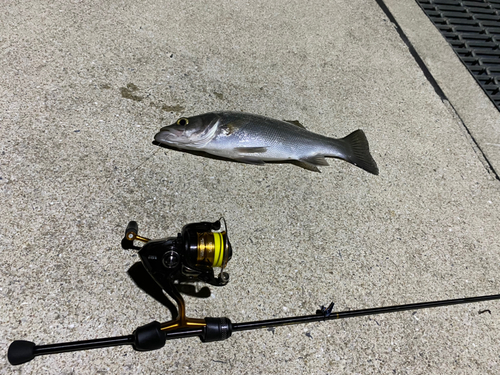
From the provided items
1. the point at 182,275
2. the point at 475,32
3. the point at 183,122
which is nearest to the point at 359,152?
the point at 183,122

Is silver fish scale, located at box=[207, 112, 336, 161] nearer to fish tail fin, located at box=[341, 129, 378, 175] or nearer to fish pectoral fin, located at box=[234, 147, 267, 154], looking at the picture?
fish pectoral fin, located at box=[234, 147, 267, 154]

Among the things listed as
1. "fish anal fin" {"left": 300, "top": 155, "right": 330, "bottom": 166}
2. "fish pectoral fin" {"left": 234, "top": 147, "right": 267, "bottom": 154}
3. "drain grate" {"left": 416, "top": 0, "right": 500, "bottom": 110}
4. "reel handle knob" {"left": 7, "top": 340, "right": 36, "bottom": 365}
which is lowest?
"reel handle knob" {"left": 7, "top": 340, "right": 36, "bottom": 365}

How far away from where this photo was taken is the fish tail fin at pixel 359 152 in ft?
9.09

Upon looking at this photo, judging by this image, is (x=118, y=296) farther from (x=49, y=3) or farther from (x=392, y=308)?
(x=49, y=3)

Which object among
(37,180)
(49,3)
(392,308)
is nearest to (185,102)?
(37,180)

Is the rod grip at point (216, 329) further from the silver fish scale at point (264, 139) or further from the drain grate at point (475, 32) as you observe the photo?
the drain grate at point (475, 32)

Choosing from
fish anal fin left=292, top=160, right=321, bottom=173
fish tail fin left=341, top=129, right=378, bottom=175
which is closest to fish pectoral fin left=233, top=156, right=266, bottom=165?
fish anal fin left=292, top=160, right=321, bottom=173

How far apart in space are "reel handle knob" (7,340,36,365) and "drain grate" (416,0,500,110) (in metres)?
4.56

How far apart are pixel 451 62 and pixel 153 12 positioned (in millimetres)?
3360

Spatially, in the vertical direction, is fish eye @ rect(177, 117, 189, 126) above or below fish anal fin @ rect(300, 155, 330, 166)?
above

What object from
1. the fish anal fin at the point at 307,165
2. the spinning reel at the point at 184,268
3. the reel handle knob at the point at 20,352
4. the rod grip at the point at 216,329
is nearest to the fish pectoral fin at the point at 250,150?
the fish anal fin at the point at 307,165

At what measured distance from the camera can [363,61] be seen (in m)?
Answer: 3.68

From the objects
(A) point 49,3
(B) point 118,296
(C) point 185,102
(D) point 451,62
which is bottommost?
(B) point 118,296

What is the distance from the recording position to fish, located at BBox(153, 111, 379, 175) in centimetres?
248
